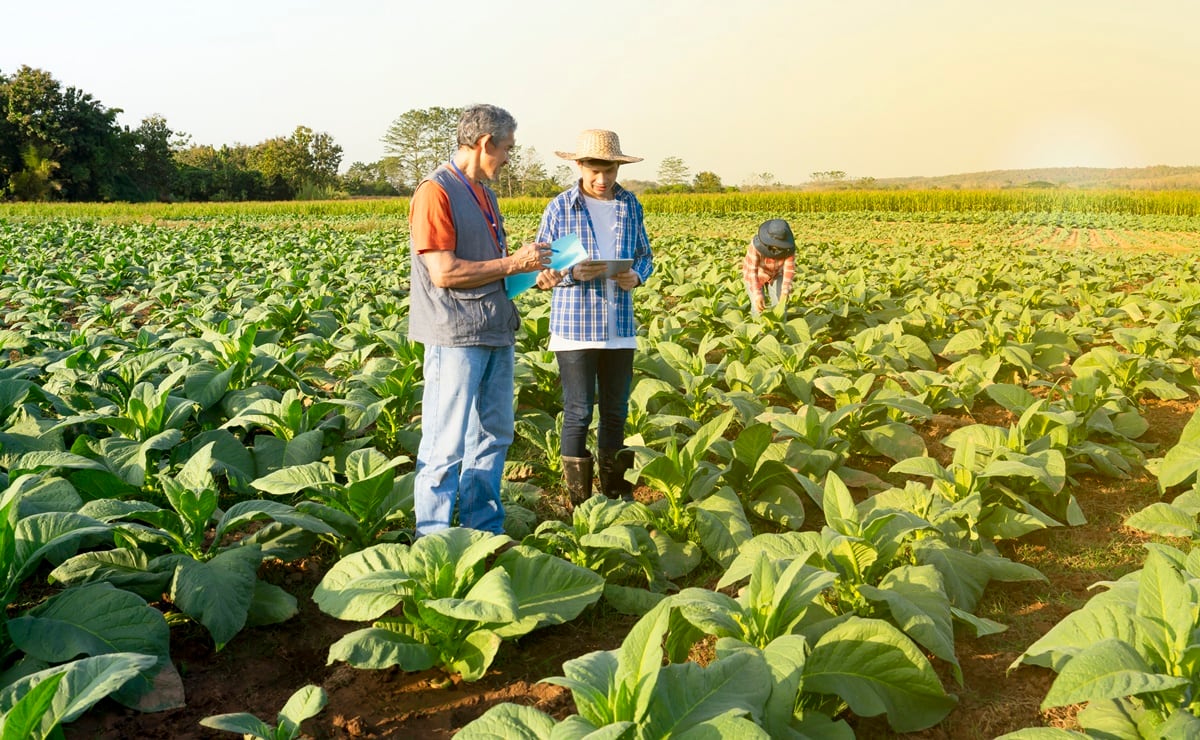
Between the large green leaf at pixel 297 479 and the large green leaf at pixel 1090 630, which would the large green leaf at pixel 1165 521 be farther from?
the large green leaf at pixel 297 479

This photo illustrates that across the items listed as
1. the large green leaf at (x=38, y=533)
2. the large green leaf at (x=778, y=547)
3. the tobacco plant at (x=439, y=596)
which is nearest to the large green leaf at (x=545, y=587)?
the tobacco plant at (x=439, y=596)

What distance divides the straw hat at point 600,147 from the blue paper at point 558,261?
0.52 m

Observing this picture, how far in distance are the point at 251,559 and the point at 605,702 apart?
1.66m

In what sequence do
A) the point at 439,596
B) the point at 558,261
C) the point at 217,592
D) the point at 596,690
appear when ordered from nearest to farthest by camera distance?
the point at 596,690
the point at 439,596
the point at 217,592
the point at 558,261

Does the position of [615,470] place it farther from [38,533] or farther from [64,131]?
[64,131]

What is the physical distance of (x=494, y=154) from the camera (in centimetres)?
320

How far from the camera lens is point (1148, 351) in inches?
261

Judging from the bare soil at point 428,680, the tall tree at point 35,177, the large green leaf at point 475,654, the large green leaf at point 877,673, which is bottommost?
the bare soil at point 428,680

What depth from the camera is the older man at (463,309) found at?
3.12 metres

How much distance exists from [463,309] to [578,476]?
1.23 meters

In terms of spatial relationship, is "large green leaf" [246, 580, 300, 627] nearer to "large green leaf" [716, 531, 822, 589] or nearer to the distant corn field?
"large green leaf" [716, 531, 822, 589]

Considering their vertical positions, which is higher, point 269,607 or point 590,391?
point 590,391

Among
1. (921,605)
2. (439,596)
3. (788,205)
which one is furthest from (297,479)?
(788,205)

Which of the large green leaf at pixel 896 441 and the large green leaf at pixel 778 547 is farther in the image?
the large green leaf at pixel 896 441
